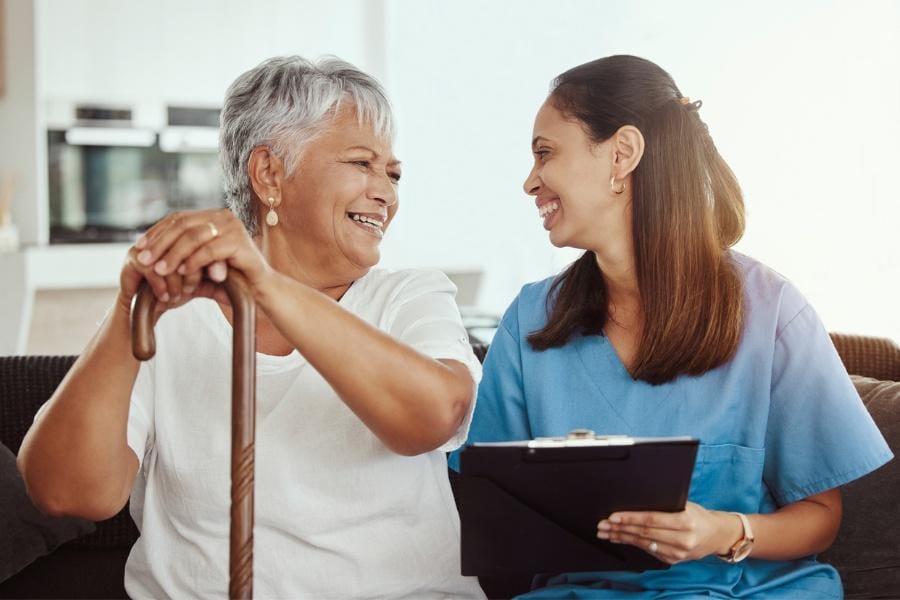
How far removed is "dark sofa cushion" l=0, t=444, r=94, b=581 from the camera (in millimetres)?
1915

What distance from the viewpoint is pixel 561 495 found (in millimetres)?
1289

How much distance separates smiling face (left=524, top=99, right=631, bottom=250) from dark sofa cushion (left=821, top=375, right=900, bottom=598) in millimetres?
612

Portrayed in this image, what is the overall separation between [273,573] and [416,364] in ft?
1.38

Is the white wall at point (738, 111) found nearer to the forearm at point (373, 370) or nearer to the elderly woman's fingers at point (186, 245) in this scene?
the forearm at point (373, 370)

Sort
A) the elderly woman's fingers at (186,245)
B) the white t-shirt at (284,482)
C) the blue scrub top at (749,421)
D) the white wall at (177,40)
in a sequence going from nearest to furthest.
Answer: the elderly woman's fingers at (186,245), the white t-shirt at (284,482), the blue scrub top at (749,421), the white wall at (177,40)

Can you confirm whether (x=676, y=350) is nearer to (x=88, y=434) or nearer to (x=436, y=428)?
(x=436, y=428)

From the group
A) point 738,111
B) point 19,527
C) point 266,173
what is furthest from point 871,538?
point 738,111

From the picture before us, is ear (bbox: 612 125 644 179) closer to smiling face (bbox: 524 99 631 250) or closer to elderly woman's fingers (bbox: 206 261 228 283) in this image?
smiling face (bbox: 524 99 631 250)

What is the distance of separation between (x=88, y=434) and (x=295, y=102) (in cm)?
58

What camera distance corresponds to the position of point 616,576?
1618mm

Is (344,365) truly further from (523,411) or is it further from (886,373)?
(886,373)

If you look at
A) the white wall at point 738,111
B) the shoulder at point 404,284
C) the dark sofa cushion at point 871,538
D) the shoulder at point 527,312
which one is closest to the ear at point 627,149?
the shoulder at point 527,312

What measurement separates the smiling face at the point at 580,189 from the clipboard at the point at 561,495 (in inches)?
21.4

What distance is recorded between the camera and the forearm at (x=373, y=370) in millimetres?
1149
